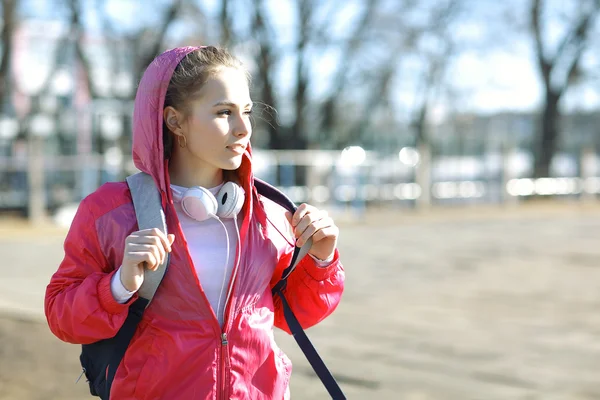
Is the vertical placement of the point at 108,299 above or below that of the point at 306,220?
below

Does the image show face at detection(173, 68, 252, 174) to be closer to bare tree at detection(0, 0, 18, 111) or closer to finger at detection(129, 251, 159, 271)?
finger at detection(129, 251, 159, 271)

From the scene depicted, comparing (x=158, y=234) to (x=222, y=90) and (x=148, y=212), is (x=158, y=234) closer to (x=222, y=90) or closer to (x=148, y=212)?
(x=148, y=212)

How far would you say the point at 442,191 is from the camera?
2316 centimetres

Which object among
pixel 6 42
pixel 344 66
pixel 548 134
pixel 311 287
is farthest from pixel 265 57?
pixel 311 287

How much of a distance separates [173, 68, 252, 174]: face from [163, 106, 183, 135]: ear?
4 cm

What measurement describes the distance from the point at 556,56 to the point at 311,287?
3094 centimetres

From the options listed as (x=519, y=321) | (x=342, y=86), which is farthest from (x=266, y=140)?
(x=519, y=321)

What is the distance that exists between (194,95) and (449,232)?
44.4 ft

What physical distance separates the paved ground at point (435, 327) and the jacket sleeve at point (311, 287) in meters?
2.01

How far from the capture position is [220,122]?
7.62 feet

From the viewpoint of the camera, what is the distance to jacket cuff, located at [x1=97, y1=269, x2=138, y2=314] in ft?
7.02

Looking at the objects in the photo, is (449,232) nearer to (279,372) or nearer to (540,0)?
(279,372)

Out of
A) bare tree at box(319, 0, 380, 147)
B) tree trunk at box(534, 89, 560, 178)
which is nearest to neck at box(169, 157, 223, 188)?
bare tree at box(319, 0, 380, 147)

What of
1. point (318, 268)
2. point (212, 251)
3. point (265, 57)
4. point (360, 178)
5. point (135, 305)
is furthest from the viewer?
point (265, 57)
